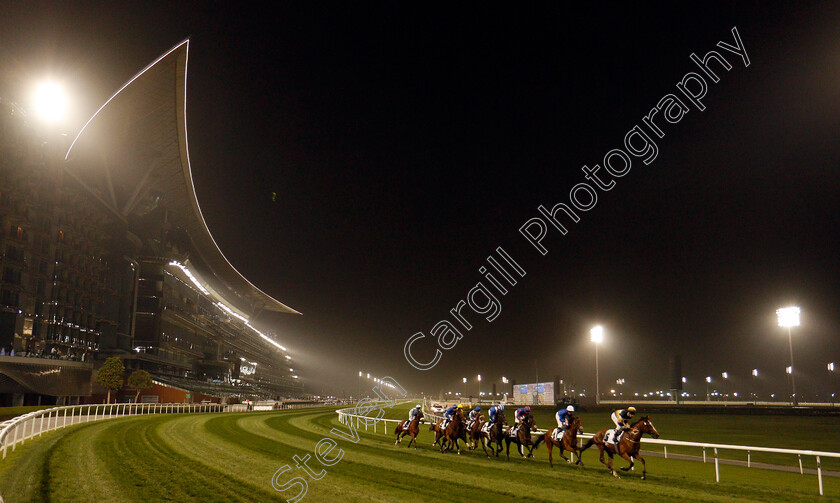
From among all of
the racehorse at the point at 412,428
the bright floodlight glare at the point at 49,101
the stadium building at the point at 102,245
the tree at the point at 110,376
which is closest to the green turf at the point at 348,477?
the racehorse at the point at 412,428

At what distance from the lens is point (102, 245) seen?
51.7 metres

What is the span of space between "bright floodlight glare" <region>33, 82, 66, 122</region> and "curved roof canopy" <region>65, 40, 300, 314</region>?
2.26m

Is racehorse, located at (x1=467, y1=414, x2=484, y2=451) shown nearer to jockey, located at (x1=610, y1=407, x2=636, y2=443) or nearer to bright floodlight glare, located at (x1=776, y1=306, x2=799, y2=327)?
jockey, located at (x1=610, y1=407, x2=636, y2=443)

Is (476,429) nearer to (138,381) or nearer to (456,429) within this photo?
(456,429)

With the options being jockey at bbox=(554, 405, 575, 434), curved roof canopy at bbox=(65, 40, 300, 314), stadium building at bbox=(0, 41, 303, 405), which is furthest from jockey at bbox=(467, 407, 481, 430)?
stadium building at bbox=(0, 41, 303, 405)

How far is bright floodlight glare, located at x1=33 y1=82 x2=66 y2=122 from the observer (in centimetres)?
4056

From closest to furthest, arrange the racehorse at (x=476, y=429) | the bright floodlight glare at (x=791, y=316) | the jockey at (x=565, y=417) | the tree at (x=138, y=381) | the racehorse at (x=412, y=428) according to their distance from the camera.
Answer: the jockey at (x=565, y=417), the racehorse at (x=476, y=429), the racehorse at (x=412, y=428), the tree at (x=138, y=381), the bright floodlight glare at (x=791, y=316)

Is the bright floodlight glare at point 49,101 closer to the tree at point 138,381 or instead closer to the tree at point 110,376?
the tree at point 110,376

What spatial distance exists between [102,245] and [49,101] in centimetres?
1507

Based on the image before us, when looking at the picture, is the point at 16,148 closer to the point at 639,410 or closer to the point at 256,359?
the point at 639,410

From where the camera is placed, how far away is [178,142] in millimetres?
47719

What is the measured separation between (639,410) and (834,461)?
2693cm

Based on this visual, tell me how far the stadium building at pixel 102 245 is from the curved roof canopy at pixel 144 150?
0.12m

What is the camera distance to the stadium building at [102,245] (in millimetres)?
38062
